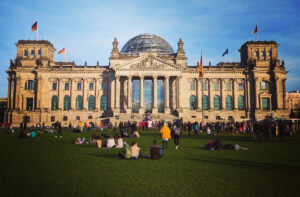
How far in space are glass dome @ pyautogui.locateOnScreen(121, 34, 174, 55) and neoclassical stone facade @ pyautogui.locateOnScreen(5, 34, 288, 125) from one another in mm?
13939

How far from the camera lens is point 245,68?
242ft

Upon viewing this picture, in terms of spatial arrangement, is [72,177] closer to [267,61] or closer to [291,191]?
[291,191]

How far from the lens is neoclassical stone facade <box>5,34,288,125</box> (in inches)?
2808

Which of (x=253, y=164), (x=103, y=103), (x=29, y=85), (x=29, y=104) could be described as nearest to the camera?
(x=253, y=164)

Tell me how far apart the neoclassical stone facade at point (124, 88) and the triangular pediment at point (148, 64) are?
1.99 metres

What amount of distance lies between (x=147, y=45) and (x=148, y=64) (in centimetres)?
2254

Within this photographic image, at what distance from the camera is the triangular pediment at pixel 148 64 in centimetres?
6794

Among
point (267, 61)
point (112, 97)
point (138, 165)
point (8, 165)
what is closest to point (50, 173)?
point (8, 165)

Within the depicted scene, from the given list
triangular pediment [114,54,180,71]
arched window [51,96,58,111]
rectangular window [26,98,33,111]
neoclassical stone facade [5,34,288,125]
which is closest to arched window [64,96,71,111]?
neoclassical stone facade [5,34,288,125]

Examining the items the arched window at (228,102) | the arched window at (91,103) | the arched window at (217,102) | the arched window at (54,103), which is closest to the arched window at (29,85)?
the arched window at (54,103)

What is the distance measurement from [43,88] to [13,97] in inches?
377

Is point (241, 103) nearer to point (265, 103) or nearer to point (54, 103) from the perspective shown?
point (265, 103)

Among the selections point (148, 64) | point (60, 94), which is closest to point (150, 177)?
point (148, 64)

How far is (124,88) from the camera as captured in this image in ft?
243
